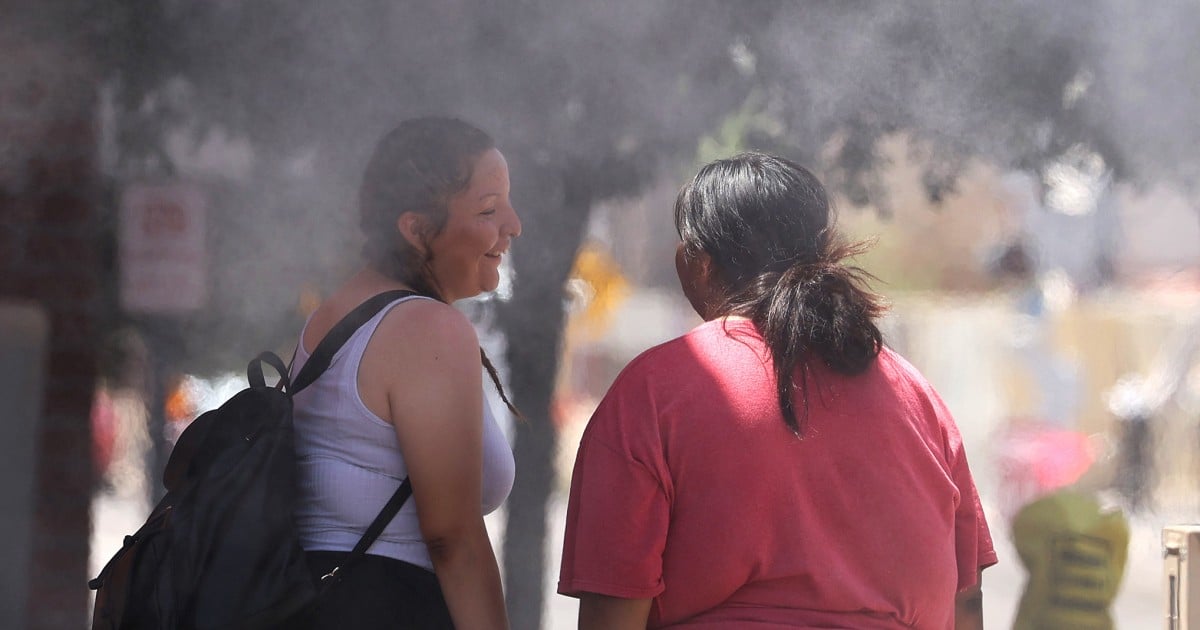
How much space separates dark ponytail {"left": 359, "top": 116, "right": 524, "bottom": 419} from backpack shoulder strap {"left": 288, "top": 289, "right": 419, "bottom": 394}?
8cm

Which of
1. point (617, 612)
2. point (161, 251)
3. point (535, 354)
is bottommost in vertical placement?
point (617, 612)

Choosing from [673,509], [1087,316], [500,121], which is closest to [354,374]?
[673,509]

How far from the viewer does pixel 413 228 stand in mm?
1512

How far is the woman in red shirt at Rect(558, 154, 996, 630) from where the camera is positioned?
125 centimetres

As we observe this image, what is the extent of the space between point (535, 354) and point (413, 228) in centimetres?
168

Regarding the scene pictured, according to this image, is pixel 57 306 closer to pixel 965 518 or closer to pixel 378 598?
pixel 378 598

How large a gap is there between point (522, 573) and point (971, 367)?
3070mm

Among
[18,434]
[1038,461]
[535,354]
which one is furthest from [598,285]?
[1038,461]

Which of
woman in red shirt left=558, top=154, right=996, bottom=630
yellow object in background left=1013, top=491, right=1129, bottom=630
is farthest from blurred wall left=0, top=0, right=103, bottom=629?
yellow object in background left=1013, top=491, right=1129, bottom=630

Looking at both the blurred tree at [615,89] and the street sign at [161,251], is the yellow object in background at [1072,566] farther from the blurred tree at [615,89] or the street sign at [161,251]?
the street sign at [161,251]

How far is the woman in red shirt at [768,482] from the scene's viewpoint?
4.09 feet

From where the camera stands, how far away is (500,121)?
261cm

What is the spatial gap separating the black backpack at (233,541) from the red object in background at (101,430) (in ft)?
5.66

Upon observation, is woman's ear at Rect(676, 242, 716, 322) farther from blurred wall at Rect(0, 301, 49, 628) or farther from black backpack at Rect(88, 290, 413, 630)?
blurred wall at Rect(0, 301, 49, 628)
